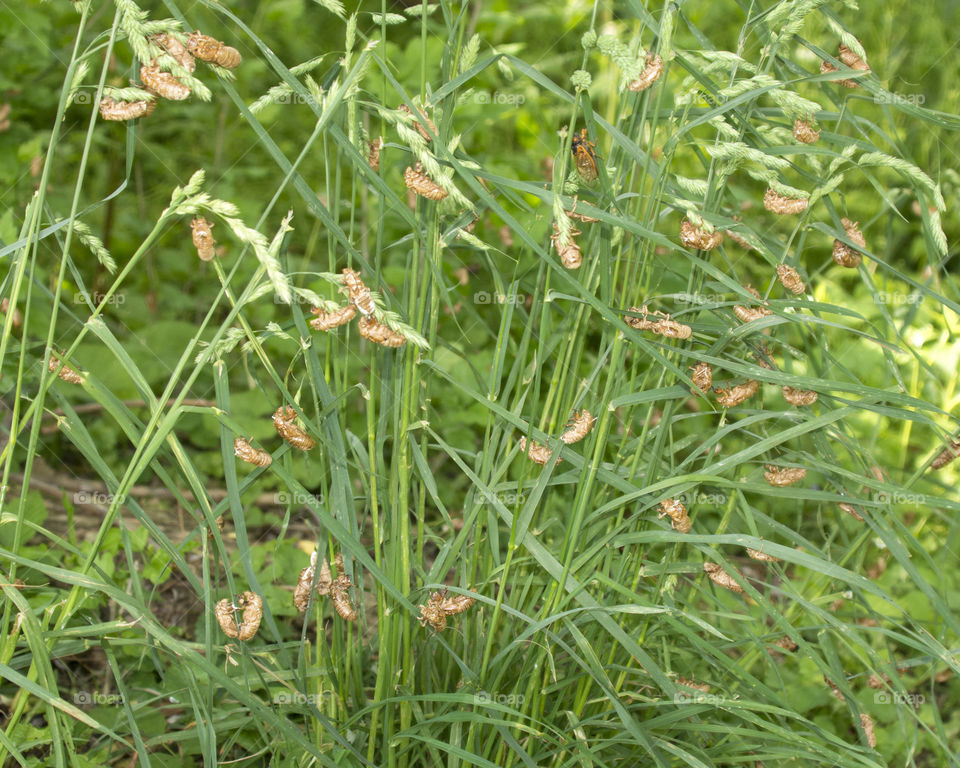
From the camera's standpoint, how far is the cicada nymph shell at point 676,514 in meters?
0.95

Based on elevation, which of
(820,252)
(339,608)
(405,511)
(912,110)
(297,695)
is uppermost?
(912,110)

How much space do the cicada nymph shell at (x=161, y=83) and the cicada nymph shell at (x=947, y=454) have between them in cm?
96

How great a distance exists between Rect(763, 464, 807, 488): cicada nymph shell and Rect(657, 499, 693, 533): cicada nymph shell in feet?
0.46

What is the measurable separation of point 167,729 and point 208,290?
5.23 ft

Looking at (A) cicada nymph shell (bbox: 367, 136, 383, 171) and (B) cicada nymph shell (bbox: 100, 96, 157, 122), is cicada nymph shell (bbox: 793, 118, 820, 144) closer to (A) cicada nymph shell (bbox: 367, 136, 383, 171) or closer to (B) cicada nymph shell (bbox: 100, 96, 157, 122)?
(A) cicada nymph shell (bbox: 367, 136, 383, 171)

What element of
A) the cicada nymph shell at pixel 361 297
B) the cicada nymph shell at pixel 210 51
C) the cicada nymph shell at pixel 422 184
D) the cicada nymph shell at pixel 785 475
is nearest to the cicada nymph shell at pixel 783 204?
the cicada nymph shell at pixel 785 475

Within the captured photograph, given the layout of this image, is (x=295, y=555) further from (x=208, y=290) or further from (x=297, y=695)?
(x=208, y=290)

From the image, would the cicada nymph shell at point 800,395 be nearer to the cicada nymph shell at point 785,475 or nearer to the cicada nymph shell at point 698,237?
the cicada nymph shell at point 785,475

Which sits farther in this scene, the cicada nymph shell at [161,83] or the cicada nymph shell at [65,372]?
the cicada nymph shell at [65,372]

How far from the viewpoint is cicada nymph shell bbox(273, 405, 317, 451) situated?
0.89m

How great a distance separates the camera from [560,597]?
0.96 m

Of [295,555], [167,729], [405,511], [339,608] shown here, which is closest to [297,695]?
[339,608]

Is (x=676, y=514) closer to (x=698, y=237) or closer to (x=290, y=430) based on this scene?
(x=698, y=237)

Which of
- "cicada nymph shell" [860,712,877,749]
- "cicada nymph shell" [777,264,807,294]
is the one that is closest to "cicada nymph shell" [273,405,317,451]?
"cicada nymph shell" [777,264,807,294]
